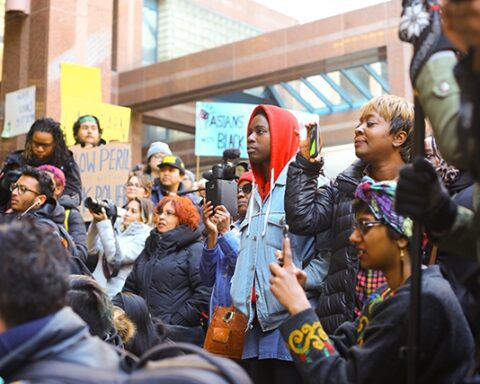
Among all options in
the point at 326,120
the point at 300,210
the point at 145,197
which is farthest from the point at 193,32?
the point at 300,210

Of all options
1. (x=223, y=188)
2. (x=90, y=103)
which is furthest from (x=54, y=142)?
(x=90, y=103)

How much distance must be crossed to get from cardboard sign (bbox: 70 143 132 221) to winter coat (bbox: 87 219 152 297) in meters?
1.35

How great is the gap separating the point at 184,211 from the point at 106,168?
2.17 m

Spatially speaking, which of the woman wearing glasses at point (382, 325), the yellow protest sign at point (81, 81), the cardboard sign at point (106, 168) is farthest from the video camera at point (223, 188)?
the yellow protest sign at point (81, 81)

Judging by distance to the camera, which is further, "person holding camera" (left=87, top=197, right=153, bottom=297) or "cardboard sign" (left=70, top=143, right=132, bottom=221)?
"cardboard sign" (left=70, top=143, right=132, bottom=221)

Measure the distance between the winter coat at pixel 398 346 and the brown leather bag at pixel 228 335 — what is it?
1955mm

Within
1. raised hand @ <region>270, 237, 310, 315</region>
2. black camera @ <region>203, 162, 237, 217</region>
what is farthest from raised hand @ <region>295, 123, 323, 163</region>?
raised hand @ <region>270, 237, 310, 315</region>

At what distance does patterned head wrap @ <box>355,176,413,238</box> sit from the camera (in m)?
3.37

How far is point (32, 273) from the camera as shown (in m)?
2.33

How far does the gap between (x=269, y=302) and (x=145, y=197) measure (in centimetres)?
447

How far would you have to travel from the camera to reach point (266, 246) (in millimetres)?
4945

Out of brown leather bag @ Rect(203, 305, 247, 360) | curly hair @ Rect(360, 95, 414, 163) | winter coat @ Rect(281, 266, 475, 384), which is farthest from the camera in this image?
brown leather bag @ Rect(203, 305, 247, 360)

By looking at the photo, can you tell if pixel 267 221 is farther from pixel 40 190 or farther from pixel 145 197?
pixel 145 197

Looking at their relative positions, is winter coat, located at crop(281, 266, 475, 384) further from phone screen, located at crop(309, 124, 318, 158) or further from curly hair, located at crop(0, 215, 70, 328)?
phone screen, located at crop(309, 124, 318, 158)
